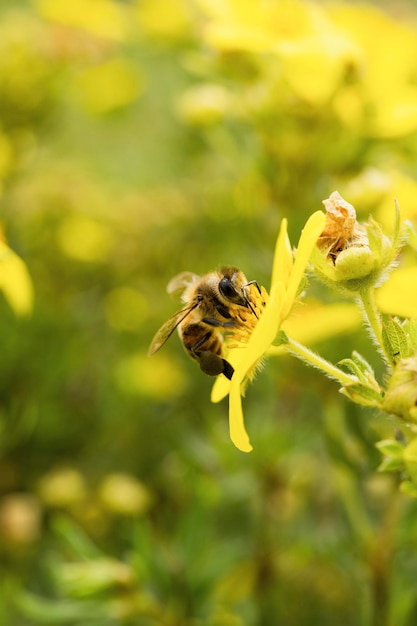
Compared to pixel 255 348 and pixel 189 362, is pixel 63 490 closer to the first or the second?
pixel 189 362

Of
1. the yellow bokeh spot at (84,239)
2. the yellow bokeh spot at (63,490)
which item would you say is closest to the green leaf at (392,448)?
the yellow bokeh spot at (63,490)

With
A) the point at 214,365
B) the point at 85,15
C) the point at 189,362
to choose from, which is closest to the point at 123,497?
the point at 189,362

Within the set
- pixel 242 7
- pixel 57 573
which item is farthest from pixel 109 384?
pixel 242 7

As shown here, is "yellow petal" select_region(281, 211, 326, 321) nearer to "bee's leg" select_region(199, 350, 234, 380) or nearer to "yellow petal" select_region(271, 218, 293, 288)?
"yellow petal" select_region(271, 218, 293, 288)

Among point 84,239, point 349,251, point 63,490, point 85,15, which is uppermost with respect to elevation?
point 349,251

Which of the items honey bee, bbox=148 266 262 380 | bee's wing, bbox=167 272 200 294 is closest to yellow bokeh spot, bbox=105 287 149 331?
bee's wing, bbox=167 272 200 294

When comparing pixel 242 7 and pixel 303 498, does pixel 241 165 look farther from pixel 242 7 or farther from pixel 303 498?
pixel 303 498

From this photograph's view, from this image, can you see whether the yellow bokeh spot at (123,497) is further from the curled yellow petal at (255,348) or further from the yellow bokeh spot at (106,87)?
the yellow bokeh spot at (106,87)
